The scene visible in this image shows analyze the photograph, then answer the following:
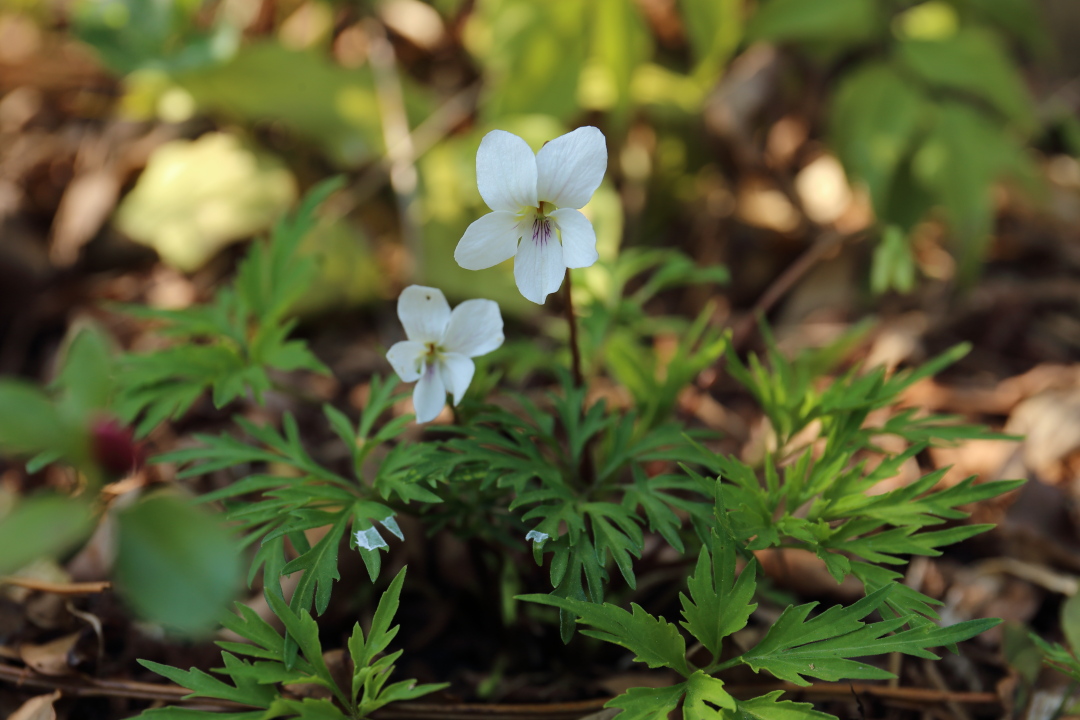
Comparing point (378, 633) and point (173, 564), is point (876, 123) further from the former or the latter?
point (173, 564)

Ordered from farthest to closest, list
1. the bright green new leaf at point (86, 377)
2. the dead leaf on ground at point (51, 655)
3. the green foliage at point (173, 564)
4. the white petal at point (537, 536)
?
the dead leaf on ground at point (51, 655) → the white petal at point (537, 536) → the bright green new leaf at point (86, 377) → the green foliage at point (173, 564)

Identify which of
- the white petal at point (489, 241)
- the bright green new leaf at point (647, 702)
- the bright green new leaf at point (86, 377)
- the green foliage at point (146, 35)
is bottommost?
the bright green new leaf at point (647, 702)

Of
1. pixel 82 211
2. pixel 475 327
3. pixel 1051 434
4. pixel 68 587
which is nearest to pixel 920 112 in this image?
pixel 1051 434

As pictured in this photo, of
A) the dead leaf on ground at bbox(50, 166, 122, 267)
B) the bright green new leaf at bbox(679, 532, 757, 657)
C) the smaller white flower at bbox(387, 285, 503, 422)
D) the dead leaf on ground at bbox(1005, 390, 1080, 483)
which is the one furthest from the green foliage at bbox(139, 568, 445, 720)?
the dead leaf on ground at bbox(50, 166, 122, 267)

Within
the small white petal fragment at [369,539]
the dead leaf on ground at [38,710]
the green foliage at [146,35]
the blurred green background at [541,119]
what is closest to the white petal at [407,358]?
the small white petal fragment at [369,539]

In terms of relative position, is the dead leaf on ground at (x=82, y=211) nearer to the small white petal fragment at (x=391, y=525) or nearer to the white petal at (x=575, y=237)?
the small white petal fragment at (x=391, y=525)

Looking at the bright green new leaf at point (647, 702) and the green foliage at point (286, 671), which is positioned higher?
the green foliage at point (286, 671)

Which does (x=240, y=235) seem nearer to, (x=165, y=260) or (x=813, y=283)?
(x=165, y=260)
